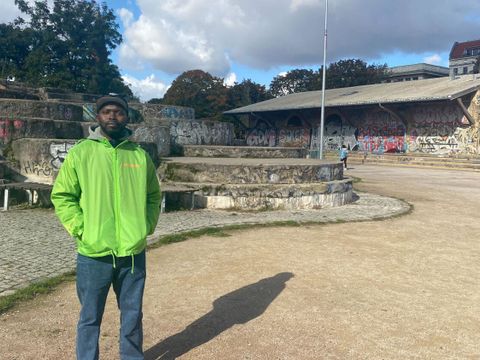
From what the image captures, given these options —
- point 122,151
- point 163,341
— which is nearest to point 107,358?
point 163,341

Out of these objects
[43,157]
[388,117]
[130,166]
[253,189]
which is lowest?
[253,189]

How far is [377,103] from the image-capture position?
2819 cm

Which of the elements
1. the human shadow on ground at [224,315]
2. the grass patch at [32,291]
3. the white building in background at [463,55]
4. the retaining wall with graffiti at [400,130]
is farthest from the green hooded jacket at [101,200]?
the white building in background at [463,55]

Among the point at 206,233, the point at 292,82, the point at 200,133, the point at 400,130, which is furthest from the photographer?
the point at 292,82

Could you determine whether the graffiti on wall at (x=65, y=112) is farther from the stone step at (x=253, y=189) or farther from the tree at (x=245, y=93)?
the tree at (x=245, y=93)

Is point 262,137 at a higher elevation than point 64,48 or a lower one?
lower

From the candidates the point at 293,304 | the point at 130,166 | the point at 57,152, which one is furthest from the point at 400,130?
the point at 130,166

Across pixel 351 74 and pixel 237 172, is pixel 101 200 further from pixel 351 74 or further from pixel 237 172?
pixel 351 74

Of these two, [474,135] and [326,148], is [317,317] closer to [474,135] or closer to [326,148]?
[474,135]

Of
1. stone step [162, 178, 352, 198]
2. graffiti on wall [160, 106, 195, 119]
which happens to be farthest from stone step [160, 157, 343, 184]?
graffiti on wall [160, 106, 195, 119]

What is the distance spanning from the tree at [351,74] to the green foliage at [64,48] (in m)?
25.8

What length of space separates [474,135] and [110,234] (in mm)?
28083

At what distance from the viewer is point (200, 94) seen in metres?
50.8

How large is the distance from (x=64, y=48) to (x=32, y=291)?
1443 inches
